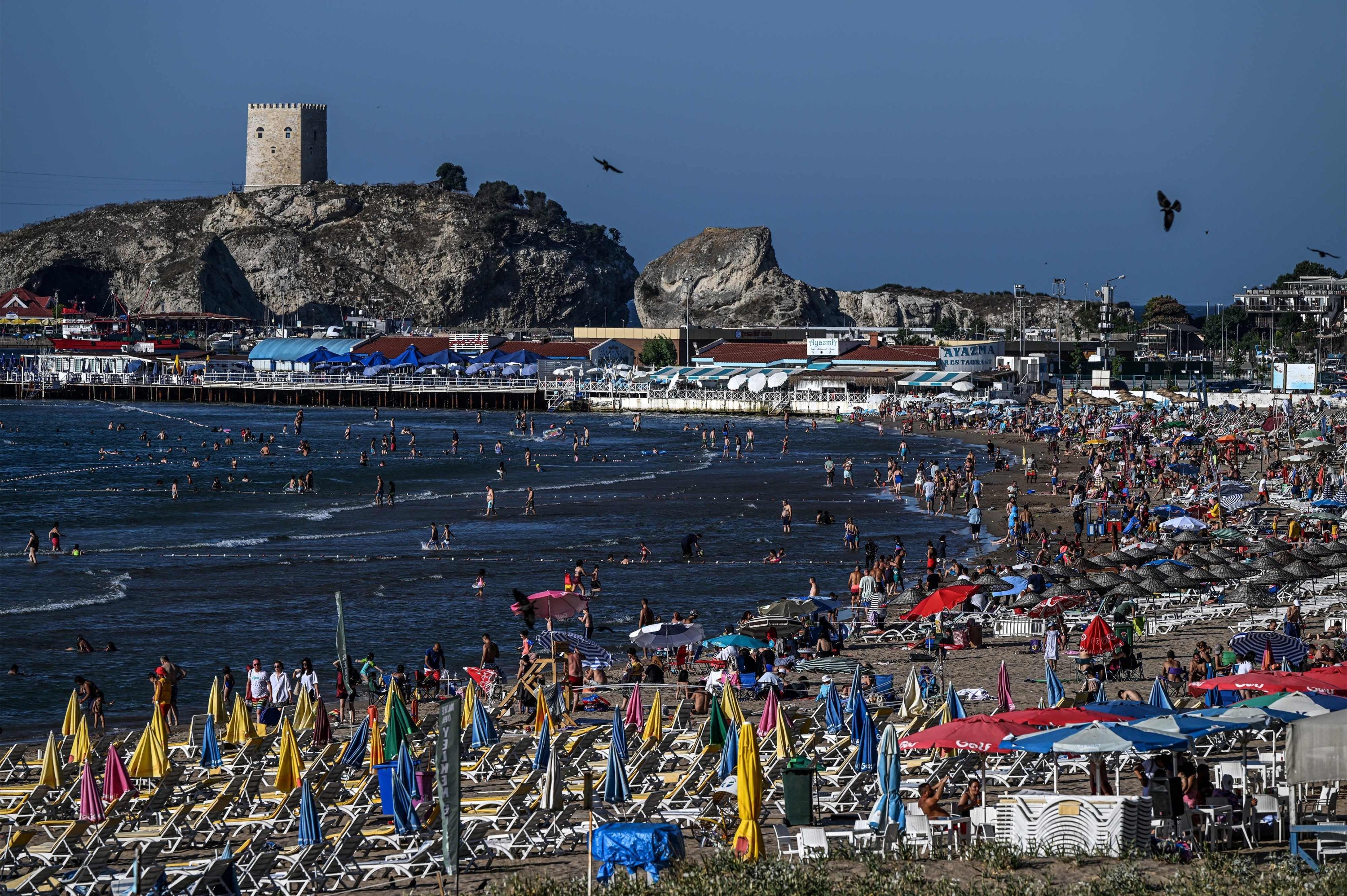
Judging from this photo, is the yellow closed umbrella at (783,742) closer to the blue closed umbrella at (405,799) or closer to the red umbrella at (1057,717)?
the red umbrella at (1057,717)

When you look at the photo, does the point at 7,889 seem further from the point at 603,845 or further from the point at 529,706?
the point at 529,706

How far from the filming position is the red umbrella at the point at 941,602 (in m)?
21.1

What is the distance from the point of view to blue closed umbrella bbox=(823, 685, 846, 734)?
596 inches

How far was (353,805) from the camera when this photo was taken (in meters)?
12.4

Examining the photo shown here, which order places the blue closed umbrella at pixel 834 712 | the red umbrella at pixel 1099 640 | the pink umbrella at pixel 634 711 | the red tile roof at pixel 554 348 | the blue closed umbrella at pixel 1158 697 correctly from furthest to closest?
the red tile roof at pixel 554 348, the red umbrella at pixel 1099 640, the pink umbrella at pixel 634 711, the blue closed umbrella at pixel 834 712, the blue closed umbrella at pixel 1158 697

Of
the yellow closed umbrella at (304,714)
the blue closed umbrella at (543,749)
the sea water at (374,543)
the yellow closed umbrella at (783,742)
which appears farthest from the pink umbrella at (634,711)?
the sea water at (374,543)

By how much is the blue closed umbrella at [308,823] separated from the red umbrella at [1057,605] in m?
12.9

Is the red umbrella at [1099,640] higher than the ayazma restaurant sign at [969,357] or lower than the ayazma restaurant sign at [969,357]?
lower

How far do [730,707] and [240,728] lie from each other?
510cm

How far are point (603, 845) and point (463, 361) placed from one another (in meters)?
90.5

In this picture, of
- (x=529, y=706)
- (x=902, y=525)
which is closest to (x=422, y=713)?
(x=529, y=706)

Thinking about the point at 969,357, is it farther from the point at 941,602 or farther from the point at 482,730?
the point at 482,730

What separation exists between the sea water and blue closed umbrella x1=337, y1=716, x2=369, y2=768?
19.8 feet

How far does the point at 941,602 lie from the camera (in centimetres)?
2117
